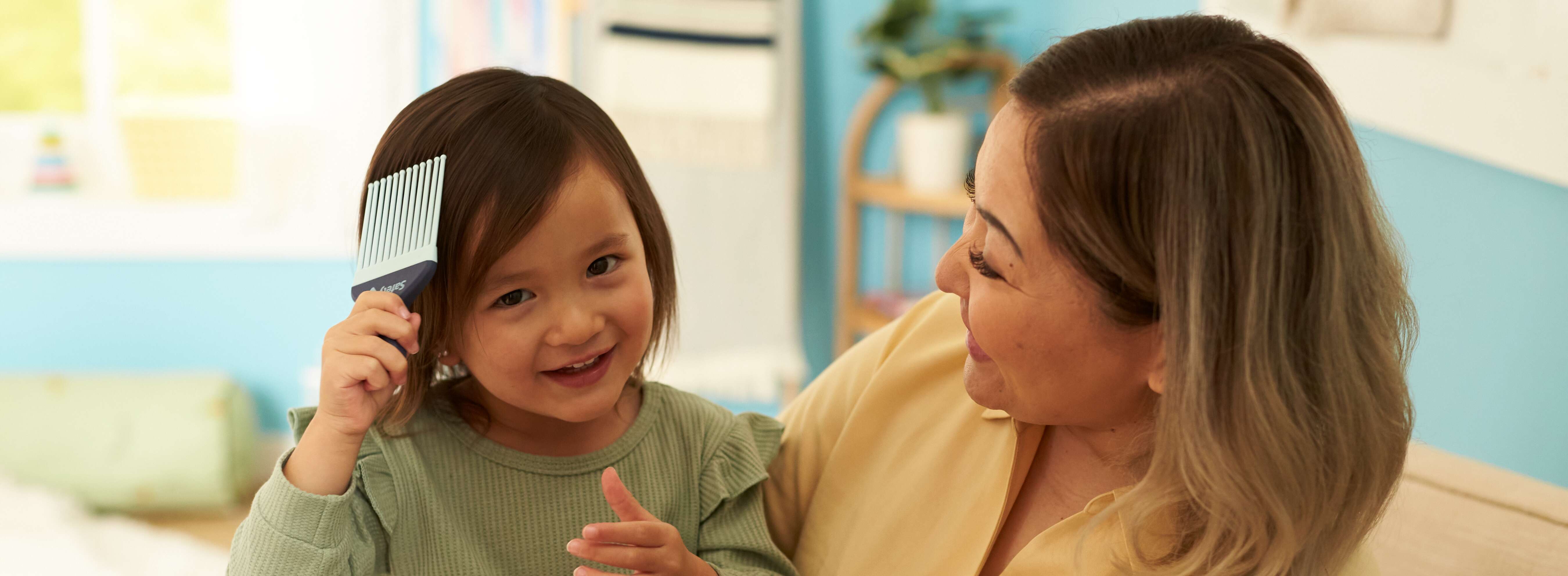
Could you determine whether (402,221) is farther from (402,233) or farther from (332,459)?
(332,459)

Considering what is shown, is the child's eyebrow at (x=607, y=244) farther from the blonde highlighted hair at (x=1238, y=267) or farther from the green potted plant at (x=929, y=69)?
the green potted plant at (x=929, y=69)

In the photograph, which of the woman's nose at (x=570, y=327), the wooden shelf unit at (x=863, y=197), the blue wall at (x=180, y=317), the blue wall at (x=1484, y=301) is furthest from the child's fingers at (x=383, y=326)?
the blue wall at (x=180, y=317)

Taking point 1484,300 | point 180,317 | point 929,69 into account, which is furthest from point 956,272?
point 180,317

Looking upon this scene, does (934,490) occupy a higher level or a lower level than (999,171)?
lower

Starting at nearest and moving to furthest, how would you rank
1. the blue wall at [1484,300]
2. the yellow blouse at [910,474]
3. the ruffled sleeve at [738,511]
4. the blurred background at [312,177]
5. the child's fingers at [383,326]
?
the child's fingers at [383,326] < the yellow blouse at [910,474] < the ruffled sleeve at [738,511] < the blue wall at [1484,300] < the blurred background at [312,177]

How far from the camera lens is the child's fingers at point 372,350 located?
2.93 ft

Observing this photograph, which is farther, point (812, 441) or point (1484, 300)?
point (1484, 300)

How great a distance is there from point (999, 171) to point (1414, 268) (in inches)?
38.6

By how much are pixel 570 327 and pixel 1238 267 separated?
1.80 feet

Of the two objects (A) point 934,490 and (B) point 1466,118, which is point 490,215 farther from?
(B) point 1466,118

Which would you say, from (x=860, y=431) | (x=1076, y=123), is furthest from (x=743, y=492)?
(x=1076, y=123)

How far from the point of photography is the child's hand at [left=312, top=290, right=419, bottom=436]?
0.89 meters

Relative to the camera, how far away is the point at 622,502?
96 cm

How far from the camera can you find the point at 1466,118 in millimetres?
1372
